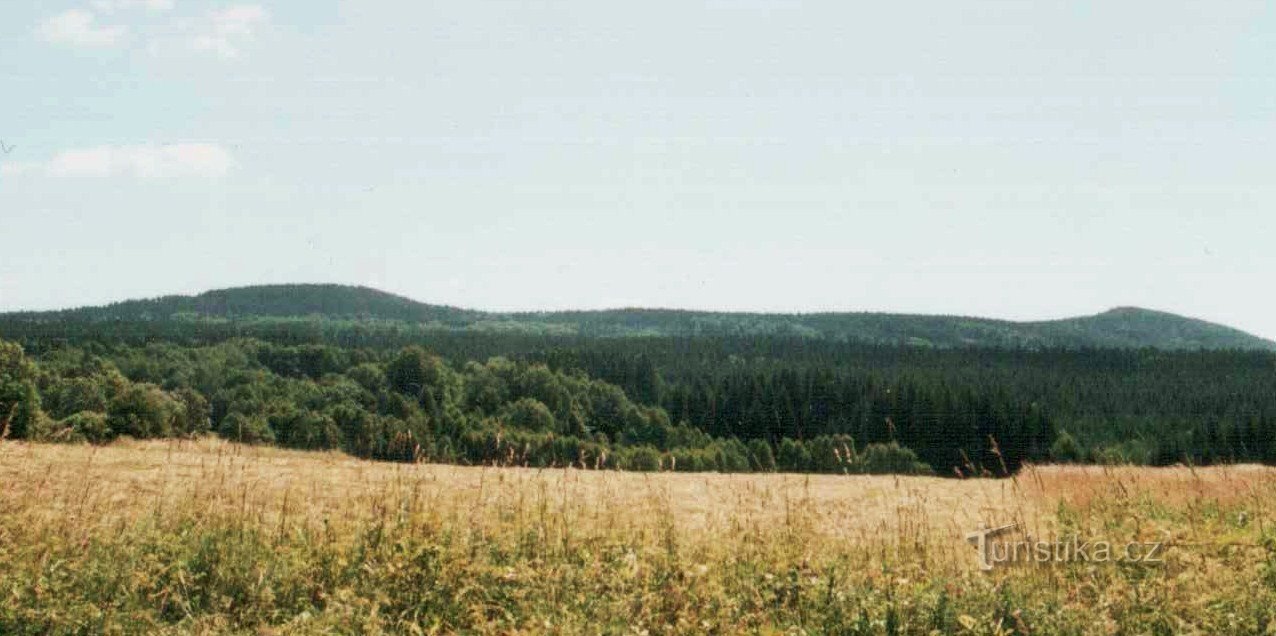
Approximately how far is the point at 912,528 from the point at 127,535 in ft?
33.3

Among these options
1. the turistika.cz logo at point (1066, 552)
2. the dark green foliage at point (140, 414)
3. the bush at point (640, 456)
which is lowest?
the bush at point (640, 456)

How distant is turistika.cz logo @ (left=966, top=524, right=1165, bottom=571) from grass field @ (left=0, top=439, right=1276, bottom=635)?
0.18 meters

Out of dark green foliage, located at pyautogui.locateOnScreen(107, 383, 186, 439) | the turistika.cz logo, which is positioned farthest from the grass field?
dark green foliage, located at pyautogui.locateOnScreen(107, 383, 186, 439)

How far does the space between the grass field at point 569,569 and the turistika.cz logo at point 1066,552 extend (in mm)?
183

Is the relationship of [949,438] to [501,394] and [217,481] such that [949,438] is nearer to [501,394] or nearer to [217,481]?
[501,394]

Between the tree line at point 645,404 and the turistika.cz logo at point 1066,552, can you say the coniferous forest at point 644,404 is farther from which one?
the turistika.cz logo at point 1066,552

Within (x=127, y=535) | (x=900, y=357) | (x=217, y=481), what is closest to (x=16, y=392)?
(x=217, y=481)

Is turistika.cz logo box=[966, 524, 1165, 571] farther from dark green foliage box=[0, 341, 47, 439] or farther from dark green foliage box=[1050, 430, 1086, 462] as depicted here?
dark green foliage box=[1050, 430, 1086, 462]

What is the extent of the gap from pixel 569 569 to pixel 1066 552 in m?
5.91

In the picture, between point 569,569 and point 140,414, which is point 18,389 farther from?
point 569,569

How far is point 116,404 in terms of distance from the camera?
61.7 metres

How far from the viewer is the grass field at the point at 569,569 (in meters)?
8.73

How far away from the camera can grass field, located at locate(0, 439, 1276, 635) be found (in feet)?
28.6

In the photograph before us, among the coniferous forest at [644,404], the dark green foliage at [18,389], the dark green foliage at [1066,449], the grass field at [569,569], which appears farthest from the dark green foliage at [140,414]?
the dark green foliage at [1066,449]
